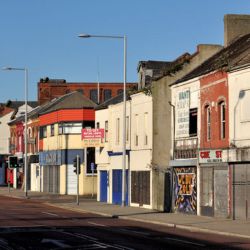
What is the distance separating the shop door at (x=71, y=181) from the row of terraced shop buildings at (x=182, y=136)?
92 millimetres

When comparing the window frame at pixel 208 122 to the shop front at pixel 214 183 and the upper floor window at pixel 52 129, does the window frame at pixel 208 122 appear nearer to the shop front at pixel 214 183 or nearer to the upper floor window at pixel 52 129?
the shop front at pixel 214 183

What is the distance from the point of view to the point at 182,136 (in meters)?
36.3

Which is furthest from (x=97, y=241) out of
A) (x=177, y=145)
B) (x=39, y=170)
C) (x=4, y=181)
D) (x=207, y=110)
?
(x=4, y=181)

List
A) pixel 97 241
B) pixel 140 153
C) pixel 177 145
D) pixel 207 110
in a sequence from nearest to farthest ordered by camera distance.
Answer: pixel 97 241 < pixel 207 110 < pixel 177 145 < pixel 140 153

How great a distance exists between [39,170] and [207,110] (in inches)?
1578

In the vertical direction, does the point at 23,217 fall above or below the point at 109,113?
below

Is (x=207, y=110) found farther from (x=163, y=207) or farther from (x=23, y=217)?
(x=23, y=217)

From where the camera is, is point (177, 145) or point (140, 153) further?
point (140, 153)

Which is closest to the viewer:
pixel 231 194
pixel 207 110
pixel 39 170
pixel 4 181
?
pixel 231 194

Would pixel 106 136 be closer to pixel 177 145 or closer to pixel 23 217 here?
pixel 177 145

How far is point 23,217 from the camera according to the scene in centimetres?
3191

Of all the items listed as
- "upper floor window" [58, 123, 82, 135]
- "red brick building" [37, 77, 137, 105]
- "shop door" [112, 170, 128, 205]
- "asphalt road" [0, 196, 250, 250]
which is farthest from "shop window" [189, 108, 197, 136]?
"red brick building" [37, 77, 137, 105]

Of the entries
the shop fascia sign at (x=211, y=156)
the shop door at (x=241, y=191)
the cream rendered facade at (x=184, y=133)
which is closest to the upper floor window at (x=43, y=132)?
the cream rendered facade at (x=184, y=133)

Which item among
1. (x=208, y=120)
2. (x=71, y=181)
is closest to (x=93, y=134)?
(x=71, y=181)
